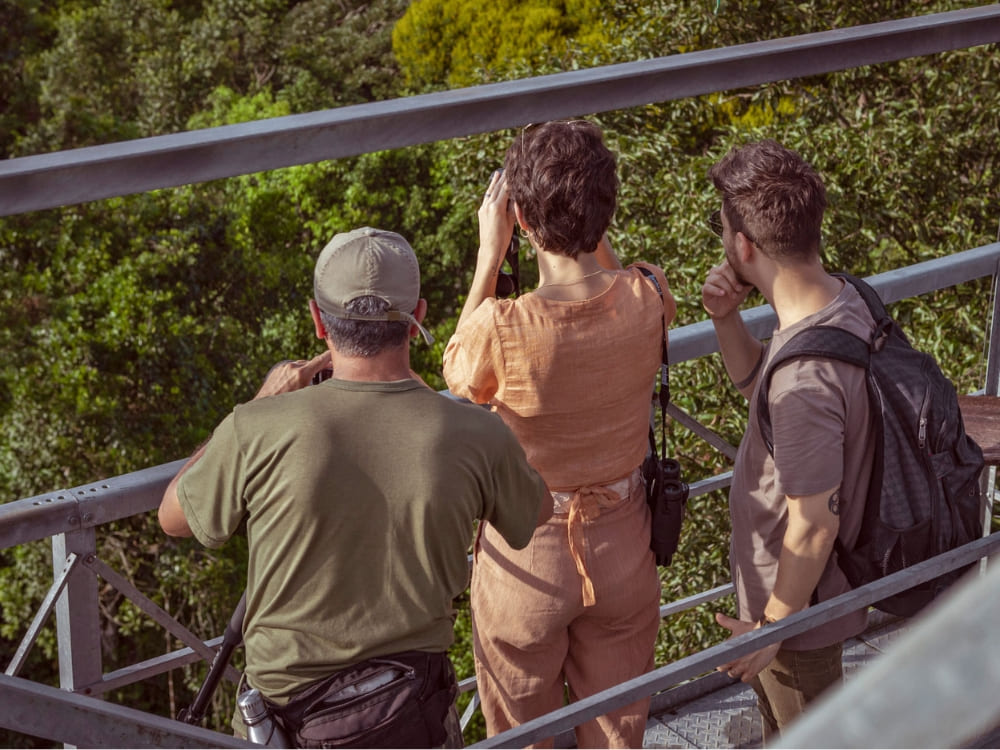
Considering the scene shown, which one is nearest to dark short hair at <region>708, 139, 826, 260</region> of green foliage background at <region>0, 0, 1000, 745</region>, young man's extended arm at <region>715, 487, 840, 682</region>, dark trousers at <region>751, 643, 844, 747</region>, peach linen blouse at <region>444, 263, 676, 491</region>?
peach linen blouse at <region>444, 263, 676, 491</region>

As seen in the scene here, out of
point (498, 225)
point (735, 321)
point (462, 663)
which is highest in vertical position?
point (498, 225)

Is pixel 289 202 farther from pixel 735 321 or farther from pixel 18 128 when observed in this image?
pixel 735 321

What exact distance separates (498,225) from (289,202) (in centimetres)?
1860

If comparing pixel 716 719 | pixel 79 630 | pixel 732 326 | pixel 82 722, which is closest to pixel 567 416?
pixel 732 326

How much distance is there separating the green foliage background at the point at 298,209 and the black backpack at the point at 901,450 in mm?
5603

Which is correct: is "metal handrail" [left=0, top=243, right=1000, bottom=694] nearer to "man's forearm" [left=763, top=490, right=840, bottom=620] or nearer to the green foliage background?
"man's forearm" [left=763, top=490, right=840, bottom=620]

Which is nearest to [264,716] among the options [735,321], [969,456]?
[735,321]

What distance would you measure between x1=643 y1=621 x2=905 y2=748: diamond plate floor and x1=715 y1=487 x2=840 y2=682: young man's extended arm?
0.95m

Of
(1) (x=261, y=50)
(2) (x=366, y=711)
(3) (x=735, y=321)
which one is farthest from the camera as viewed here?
(1) (x=261, y=50)

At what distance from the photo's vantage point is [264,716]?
185 cm

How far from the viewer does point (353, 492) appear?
173 cm

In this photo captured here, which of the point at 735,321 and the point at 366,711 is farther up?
the point at 735,321

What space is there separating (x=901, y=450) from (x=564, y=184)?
70 cm

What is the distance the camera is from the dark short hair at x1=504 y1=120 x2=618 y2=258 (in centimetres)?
210
